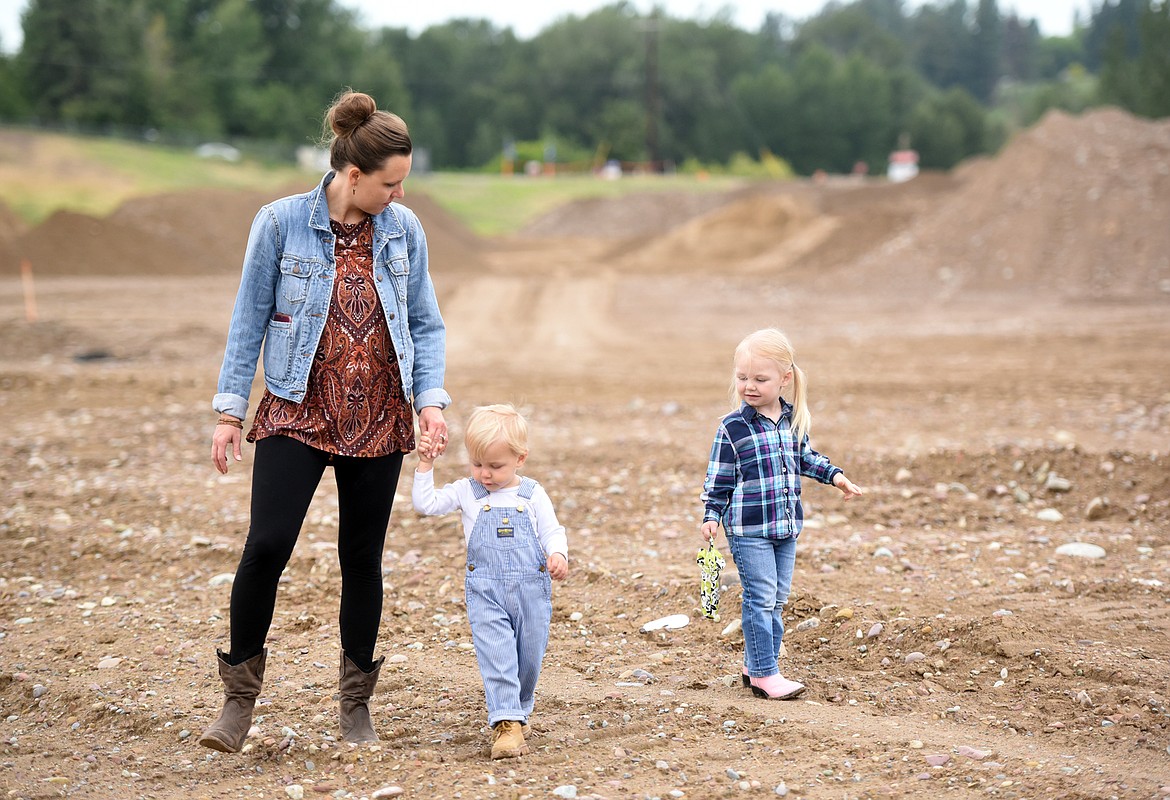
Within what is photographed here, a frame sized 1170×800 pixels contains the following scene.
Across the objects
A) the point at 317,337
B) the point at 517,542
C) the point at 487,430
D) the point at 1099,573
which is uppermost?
the point at 317,337

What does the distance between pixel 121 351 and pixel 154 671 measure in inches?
493

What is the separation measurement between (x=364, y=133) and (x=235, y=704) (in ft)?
6.93

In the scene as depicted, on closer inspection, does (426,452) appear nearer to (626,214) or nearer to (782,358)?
(782,358)

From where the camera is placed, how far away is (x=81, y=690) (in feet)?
16.2

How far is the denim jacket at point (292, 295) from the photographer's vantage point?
3.95m

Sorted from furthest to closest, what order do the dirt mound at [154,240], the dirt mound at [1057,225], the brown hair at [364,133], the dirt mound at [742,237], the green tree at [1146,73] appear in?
1. the green tree at [1146,73]
2. the dirt mound at [742,237]
3. the dirt mound at [154,240]
4. the dirt mound at [1057,225]
5. the brown hair at [364,133]

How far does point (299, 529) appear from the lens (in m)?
4.04

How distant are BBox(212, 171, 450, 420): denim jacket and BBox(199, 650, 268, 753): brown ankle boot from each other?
0.90 meters

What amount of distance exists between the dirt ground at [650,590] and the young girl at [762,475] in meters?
0.50

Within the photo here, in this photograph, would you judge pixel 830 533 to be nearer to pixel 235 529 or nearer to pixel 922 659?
→ pixel 922 659

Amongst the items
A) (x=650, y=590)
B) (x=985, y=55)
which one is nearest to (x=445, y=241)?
(x=650, y=590)

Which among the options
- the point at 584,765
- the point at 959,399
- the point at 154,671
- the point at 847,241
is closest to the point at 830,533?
the point at 584,765

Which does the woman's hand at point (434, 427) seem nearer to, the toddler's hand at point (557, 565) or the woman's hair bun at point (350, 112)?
the toddler's hand at point (557, 565)

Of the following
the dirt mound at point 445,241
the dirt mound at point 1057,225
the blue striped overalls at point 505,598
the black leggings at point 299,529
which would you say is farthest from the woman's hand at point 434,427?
the dirt mound at point 445,241
